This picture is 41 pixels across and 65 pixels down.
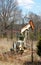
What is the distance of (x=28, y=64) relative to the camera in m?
8.71

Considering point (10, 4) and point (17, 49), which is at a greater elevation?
point (10, 4)

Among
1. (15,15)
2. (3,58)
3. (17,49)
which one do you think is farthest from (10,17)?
(3,58)

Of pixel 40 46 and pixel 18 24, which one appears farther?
pixel 18 24

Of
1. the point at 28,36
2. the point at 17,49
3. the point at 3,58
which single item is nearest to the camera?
the point at 3,58

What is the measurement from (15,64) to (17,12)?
A: 29.5m

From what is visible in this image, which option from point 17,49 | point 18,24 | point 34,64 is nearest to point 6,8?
point 18,24

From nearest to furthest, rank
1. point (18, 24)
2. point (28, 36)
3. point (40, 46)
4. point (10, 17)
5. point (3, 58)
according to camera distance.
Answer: point (40, 46) → point (3, 58) → point (28, 36) → point (18, 24) → point (10, 17)

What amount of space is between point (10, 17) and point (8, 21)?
1200mm

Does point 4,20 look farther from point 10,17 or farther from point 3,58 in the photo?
point 3,58

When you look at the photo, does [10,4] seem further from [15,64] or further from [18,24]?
[15,64]

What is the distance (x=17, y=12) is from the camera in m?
37.6

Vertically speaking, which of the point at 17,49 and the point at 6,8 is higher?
the point at 6,8

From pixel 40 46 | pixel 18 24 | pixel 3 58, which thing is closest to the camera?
pixel 40 46

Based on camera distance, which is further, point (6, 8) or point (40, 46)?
A: point (6, 8)
